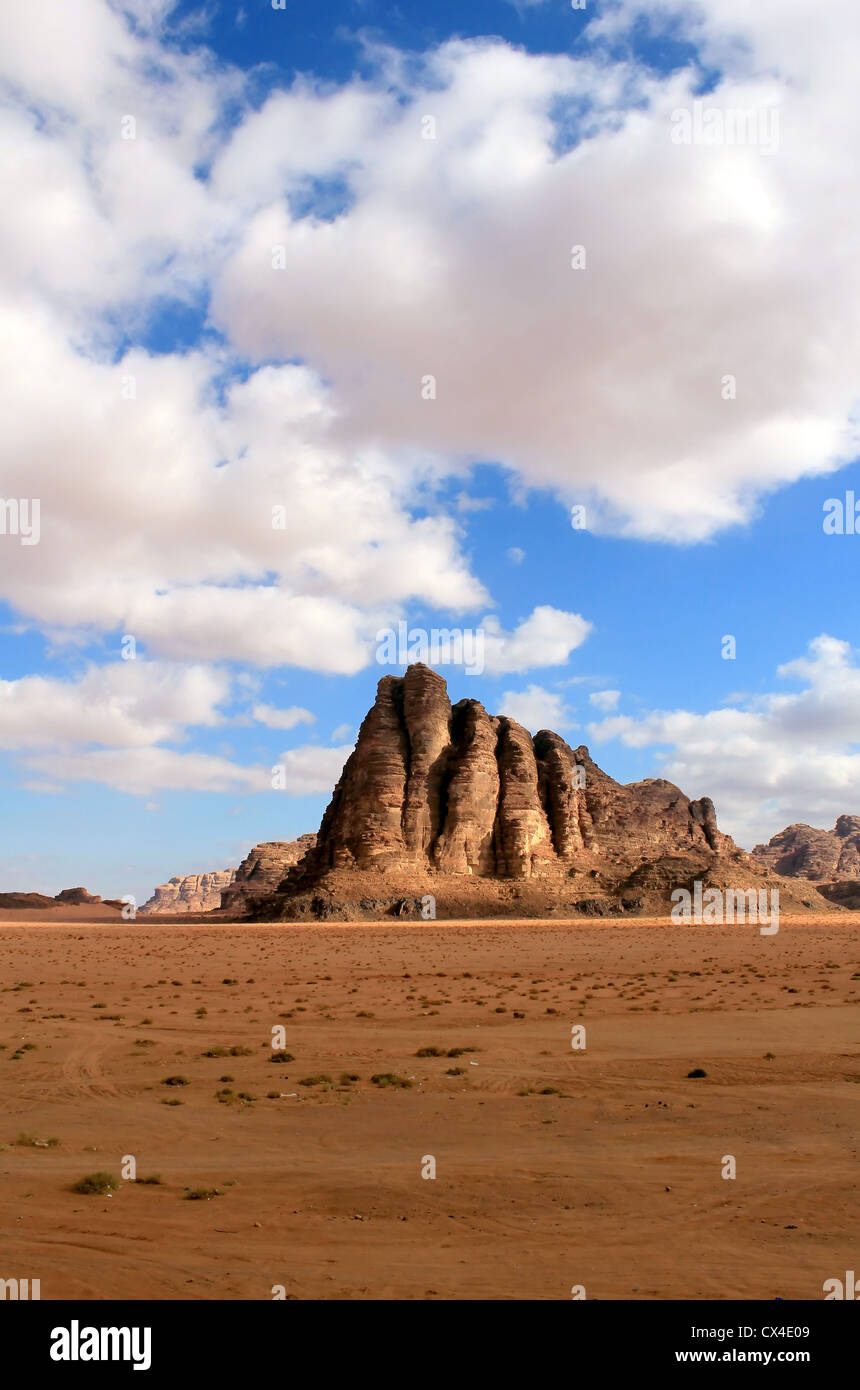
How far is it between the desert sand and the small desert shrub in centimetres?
17

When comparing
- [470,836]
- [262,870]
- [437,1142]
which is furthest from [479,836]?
[437,1142]

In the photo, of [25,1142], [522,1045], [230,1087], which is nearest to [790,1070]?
[522,1045]

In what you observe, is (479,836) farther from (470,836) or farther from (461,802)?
(461,802)

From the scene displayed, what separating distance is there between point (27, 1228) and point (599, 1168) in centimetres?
652

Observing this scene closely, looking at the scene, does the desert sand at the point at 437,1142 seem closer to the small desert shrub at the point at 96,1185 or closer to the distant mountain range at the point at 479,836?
the small desert shrub at the point at 96,1185

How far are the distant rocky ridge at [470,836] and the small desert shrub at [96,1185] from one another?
72.7m

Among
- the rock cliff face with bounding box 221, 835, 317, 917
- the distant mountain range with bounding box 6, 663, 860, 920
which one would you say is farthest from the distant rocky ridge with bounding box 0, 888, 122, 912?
the distant mountain range with bounding box 6, 663, 860, 920

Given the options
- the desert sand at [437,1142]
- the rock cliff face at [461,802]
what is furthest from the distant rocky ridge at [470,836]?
the desert sand at [437,1142]

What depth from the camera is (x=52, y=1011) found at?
80.5 ft

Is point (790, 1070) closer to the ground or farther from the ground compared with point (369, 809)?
closer to the ground

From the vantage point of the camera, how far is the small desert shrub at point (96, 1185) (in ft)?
31.5

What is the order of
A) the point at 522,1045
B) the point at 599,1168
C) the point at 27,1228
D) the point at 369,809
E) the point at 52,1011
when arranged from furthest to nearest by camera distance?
the point at 369,809 → the point at 52,1011 → the point at 522,1045 → the point at 599,1168 → the point at 27,1228
